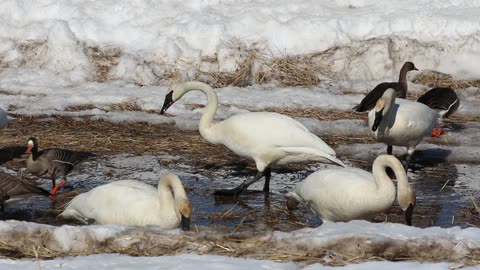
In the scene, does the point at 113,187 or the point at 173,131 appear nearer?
the point at 113,187

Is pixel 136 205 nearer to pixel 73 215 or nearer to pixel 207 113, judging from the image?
pixel 73 215

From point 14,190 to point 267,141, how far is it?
8.02 ft

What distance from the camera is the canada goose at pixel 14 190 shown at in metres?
7.99

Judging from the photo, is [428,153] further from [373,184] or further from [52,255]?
[52,255]

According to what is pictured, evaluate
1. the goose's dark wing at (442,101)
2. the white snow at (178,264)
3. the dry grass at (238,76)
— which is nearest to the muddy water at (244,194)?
the white snow at (178,264)

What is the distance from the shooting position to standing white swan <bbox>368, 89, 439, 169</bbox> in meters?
10.3

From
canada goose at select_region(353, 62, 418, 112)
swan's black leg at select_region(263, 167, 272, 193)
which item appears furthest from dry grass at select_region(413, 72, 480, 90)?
swan's black leg at select_region(263, 167, 272, 193)

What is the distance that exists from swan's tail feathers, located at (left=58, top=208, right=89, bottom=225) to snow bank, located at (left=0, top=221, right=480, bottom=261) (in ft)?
3.73

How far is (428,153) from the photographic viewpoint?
443 inches

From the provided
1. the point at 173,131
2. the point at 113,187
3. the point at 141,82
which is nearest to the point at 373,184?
the point at 113,187

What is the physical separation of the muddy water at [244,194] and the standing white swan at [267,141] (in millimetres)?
310

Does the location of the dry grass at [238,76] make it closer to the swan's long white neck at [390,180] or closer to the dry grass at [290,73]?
the dry grass at [290,73]

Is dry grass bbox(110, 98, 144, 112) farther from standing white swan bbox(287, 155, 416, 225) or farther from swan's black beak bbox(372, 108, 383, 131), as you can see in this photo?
standing white swan bbox(287, 155, 416, 225)

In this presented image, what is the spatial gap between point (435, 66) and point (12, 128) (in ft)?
23.2
